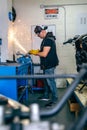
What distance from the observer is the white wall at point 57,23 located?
7.66 m

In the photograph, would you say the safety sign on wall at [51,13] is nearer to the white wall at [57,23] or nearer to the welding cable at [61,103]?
the white wall at [57,23]

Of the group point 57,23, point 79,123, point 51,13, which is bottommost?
point 79,123

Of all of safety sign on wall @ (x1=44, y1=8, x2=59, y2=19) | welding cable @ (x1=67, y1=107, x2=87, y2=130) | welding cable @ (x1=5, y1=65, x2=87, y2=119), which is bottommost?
welding cable @ (x1=67, y1=107, x2=87, y2=130)

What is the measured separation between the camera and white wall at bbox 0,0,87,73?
7.66 m

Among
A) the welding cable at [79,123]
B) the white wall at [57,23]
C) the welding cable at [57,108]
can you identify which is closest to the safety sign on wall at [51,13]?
the white wall at [57,23]

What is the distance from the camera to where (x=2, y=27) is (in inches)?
266

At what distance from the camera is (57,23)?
25.4 ft

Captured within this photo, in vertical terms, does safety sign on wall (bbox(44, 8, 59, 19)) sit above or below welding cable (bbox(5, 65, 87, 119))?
above

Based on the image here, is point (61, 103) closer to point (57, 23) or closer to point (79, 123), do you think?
point (79, 123)

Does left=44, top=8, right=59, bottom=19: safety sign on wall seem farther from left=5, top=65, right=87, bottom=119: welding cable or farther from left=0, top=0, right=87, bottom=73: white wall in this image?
left=5, top=65, right=87, bottom=119: welding cable

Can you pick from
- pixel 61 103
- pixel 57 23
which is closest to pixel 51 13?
pixel 57 23

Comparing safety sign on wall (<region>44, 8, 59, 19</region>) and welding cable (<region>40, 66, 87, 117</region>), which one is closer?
welding cable (<region>40, 66, 87, 117</region>)

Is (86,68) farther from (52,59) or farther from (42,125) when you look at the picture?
(52,59)

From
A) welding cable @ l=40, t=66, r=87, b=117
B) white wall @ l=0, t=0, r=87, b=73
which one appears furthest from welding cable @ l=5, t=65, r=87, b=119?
white wall @ l=0, t=0, r=87, b=73
